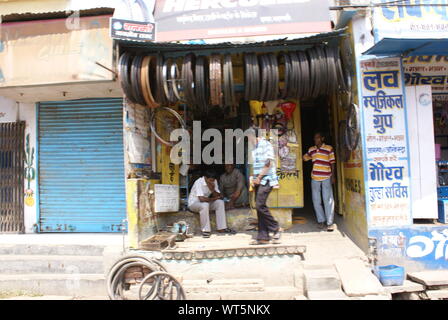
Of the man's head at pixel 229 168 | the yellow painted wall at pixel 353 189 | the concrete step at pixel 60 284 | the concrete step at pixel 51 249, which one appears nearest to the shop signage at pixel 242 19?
the yellow painted wall at pixel 353 189

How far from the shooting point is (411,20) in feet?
14.5

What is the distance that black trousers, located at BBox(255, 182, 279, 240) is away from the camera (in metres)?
4.62

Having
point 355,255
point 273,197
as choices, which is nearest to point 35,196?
point 273,197

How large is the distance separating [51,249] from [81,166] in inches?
72.5

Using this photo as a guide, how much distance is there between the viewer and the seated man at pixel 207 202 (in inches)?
217

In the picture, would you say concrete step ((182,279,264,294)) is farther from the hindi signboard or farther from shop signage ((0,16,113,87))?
shop signage ((0,16,113,87))

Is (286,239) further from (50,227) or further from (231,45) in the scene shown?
(50,227)

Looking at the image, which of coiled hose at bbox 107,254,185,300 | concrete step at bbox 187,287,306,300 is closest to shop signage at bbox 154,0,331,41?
coiled hose at bbox 107,254,185,300

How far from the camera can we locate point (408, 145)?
4.54 metres

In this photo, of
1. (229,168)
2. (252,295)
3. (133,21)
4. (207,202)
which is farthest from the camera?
(229,168)

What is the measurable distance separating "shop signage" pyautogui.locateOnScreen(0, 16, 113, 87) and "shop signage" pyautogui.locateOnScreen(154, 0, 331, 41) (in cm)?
112

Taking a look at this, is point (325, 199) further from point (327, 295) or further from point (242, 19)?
point (242, 19)

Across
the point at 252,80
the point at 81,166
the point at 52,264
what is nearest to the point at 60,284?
the point at 52,264

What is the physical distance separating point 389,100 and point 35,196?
6.96 m
